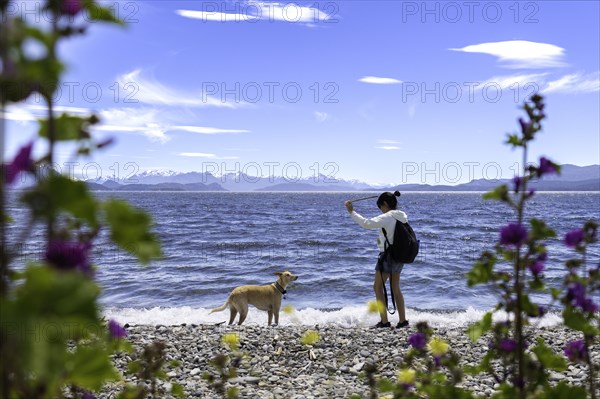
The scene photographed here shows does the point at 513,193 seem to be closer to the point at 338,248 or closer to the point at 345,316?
the point at 345,316

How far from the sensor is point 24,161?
146cm

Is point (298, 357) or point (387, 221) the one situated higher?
point (387, 221)

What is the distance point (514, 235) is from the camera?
2793 mm

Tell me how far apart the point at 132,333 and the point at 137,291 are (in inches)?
310

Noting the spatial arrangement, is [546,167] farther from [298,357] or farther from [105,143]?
[298,357]

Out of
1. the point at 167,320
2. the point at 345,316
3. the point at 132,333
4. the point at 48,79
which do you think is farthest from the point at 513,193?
the point at 167,320

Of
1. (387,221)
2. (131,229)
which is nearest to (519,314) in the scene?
(131,229)

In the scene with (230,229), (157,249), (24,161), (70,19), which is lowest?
(230,229)

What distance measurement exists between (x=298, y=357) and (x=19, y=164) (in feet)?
24.2

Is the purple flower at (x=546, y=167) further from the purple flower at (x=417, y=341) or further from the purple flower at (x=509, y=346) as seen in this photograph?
the purple flower at (x=417, y=341)

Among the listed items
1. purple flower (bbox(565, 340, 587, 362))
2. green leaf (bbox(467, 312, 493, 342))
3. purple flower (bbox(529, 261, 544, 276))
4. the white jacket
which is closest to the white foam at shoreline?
the white jacket

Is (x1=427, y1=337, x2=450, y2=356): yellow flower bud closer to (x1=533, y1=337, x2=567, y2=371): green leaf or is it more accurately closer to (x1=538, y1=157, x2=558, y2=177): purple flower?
(x1=533, y1=337, x2=567, y2=371): green leaf

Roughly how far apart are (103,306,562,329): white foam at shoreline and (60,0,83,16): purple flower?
461 inches

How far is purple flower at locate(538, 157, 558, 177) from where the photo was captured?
2902 mm
